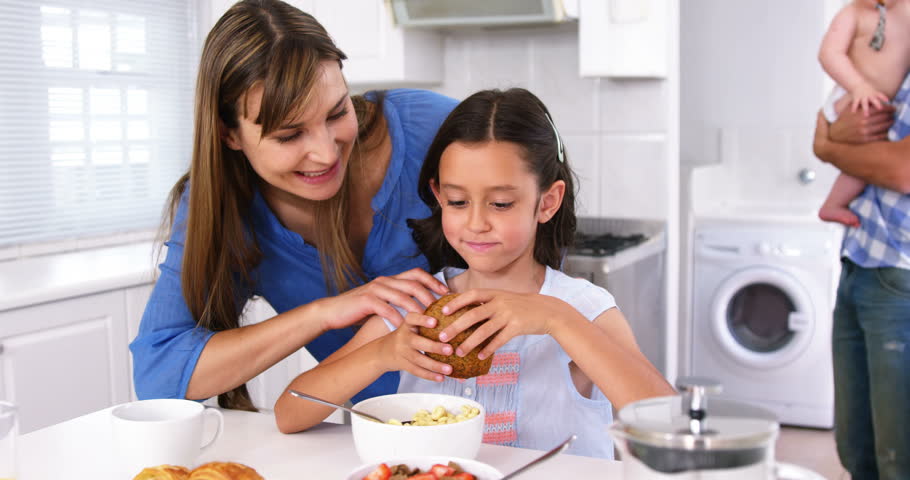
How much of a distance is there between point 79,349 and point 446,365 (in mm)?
1762

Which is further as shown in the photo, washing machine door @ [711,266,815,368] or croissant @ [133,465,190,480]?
washing machine door @ [711,266,815,368]

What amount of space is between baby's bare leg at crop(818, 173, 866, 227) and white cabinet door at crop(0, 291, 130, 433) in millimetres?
2057

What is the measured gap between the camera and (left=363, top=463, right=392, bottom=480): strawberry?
815 millimetres

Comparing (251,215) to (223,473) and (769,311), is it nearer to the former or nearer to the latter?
→ (223,473)

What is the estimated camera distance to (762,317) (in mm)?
3799

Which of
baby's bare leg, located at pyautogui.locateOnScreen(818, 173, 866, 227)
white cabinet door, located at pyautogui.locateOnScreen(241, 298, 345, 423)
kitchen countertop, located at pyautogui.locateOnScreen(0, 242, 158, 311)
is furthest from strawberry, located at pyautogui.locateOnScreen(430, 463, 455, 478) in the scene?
white cabinet door, located at pyautogui.locateOnScreen(241, 298, 345, 423)

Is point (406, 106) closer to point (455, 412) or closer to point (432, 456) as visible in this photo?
point (455, 412)

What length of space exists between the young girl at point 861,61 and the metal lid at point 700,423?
1.81 m

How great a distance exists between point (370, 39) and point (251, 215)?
191 cm

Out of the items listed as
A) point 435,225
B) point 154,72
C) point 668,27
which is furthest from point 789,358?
point 154,72

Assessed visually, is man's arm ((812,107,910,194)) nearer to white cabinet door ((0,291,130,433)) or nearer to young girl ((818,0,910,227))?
young girl ((818,0,910,227))

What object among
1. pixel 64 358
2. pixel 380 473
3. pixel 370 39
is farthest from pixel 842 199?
pixel 64 358

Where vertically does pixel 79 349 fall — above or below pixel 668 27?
below

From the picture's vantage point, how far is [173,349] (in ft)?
4.40
